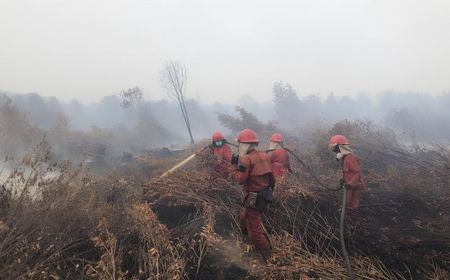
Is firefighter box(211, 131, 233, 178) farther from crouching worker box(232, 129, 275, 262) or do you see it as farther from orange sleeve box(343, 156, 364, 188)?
orange sleeve box(343, 156, 364, 188)

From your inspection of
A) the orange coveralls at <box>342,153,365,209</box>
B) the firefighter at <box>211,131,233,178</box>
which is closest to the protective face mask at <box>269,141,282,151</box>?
the firefighter at <box>211,131,233,178</box>

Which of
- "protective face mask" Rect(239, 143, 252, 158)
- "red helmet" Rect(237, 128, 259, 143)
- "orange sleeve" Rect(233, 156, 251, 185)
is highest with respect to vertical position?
"red helmet" Rect(237, 128, 259, 143)

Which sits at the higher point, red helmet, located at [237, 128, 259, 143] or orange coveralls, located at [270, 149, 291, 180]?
red helmet, located at [237, 128, 259, 143]

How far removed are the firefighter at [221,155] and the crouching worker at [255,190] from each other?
204cm

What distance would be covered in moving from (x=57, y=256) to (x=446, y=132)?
2929cm

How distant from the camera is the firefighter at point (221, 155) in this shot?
23.0 ft

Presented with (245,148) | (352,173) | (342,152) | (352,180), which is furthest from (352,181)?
(245,148)

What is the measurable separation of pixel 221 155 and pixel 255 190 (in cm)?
266

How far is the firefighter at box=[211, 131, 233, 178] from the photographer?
702cm

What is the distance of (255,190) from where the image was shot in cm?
481

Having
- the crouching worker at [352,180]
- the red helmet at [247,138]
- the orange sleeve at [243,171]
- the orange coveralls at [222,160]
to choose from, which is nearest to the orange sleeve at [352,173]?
the crouching worker at [352,180]

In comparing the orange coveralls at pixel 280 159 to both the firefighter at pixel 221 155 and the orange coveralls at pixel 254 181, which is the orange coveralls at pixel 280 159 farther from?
the orange coveralls at pixel 254 181

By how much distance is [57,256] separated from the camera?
157 inches

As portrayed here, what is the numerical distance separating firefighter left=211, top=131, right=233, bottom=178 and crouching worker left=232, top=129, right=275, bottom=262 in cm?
204
